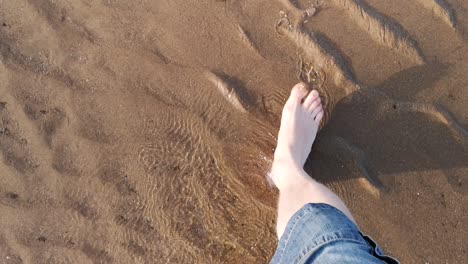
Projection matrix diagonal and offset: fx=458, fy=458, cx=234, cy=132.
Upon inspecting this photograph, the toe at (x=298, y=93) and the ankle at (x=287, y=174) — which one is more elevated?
the toe at (x=298, y=93)

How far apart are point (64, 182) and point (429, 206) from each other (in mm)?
1622

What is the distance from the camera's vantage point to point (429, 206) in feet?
6.62

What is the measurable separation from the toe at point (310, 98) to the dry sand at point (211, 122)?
0.12ft

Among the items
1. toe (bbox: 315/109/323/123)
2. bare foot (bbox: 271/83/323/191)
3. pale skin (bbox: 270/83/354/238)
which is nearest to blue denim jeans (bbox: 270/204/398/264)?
pale skin (bbox: 270/83/354/238)

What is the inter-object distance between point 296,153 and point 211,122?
41 cm

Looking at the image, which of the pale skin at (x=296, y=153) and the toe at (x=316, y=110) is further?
the toe at (x=316, y=110)

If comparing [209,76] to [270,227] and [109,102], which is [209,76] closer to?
[109,102]

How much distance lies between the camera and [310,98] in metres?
2.08

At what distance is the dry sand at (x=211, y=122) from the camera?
80.0 inches

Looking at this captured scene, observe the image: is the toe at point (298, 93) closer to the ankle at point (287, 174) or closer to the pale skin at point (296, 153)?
the pale skin at point (296, 153)

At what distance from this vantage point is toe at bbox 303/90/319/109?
2070 millimetres

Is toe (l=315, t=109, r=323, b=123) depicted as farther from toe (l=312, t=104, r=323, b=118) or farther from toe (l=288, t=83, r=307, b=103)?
toe (l=288, t=83, r=307, b=103)

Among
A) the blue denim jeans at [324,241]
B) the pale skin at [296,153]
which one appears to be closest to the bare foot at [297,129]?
the pale skin at [296,153]

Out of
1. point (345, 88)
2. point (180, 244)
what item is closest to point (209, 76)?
point (345, 88)
